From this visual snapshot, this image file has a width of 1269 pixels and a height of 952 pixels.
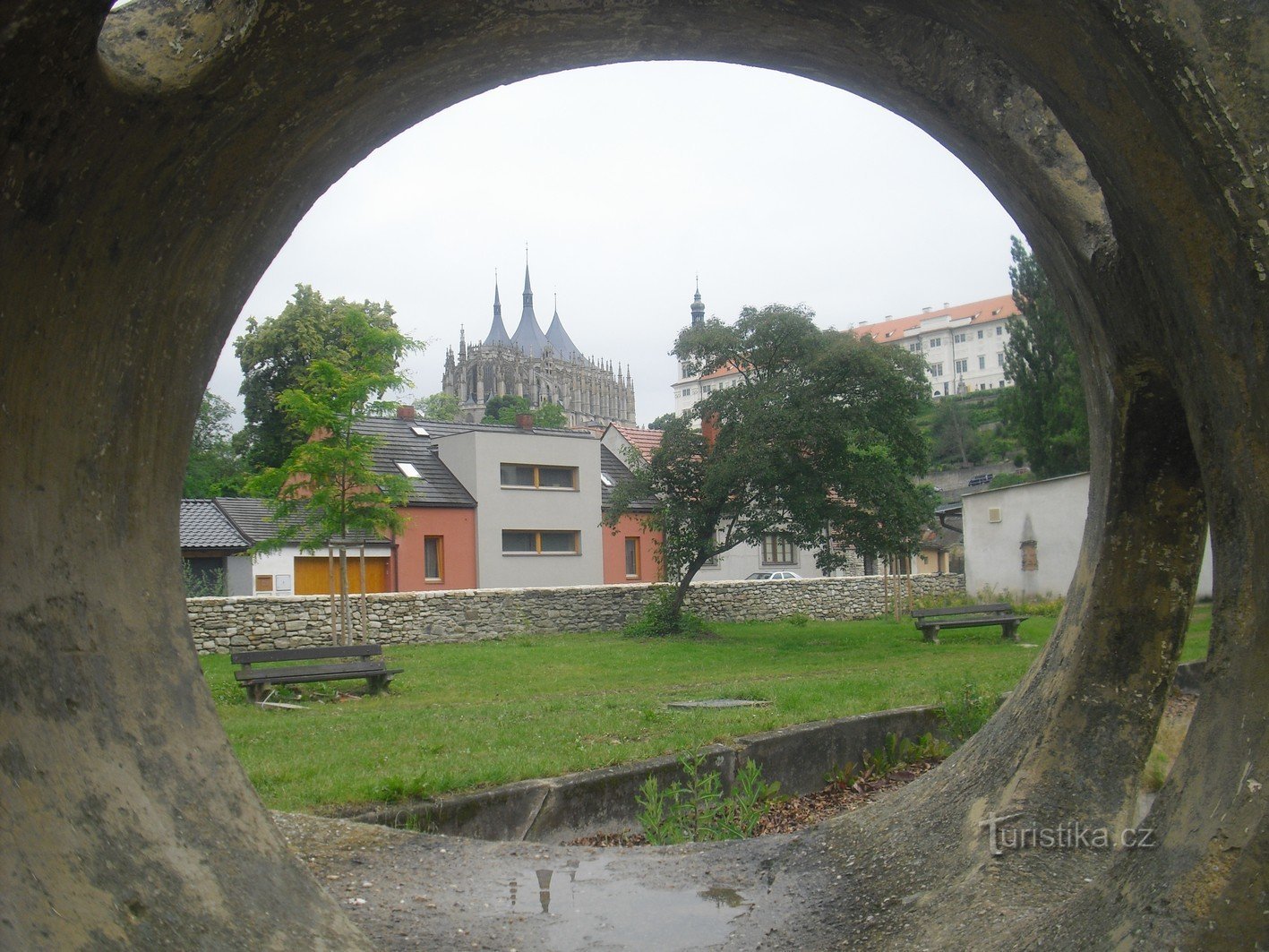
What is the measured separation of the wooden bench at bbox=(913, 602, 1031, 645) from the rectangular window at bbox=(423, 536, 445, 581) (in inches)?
712

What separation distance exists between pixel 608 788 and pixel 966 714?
317cm

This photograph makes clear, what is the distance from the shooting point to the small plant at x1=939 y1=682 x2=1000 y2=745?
26.8 feet

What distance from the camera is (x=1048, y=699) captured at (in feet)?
15.1

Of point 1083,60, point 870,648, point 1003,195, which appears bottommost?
point 870,648

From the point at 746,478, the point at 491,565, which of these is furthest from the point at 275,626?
the point at 491,565

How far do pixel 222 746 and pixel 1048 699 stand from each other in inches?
127

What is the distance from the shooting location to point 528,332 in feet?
425

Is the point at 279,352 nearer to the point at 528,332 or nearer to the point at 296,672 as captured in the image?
the point at 296,672

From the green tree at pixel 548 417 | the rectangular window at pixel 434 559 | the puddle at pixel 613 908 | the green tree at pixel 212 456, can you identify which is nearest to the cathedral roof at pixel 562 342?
the green tree at pixel 548 417

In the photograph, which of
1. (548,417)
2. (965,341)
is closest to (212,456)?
(548,417)

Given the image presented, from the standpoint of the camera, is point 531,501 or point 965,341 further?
point 965,341

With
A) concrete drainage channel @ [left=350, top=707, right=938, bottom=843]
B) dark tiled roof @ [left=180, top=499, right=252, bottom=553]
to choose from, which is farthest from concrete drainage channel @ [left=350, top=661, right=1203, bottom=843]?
dark tiled roof @ [left=180, top=499, right=252, bottom=553]

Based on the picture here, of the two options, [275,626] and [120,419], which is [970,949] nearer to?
[120,419]

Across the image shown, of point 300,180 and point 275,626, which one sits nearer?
point 300,180
